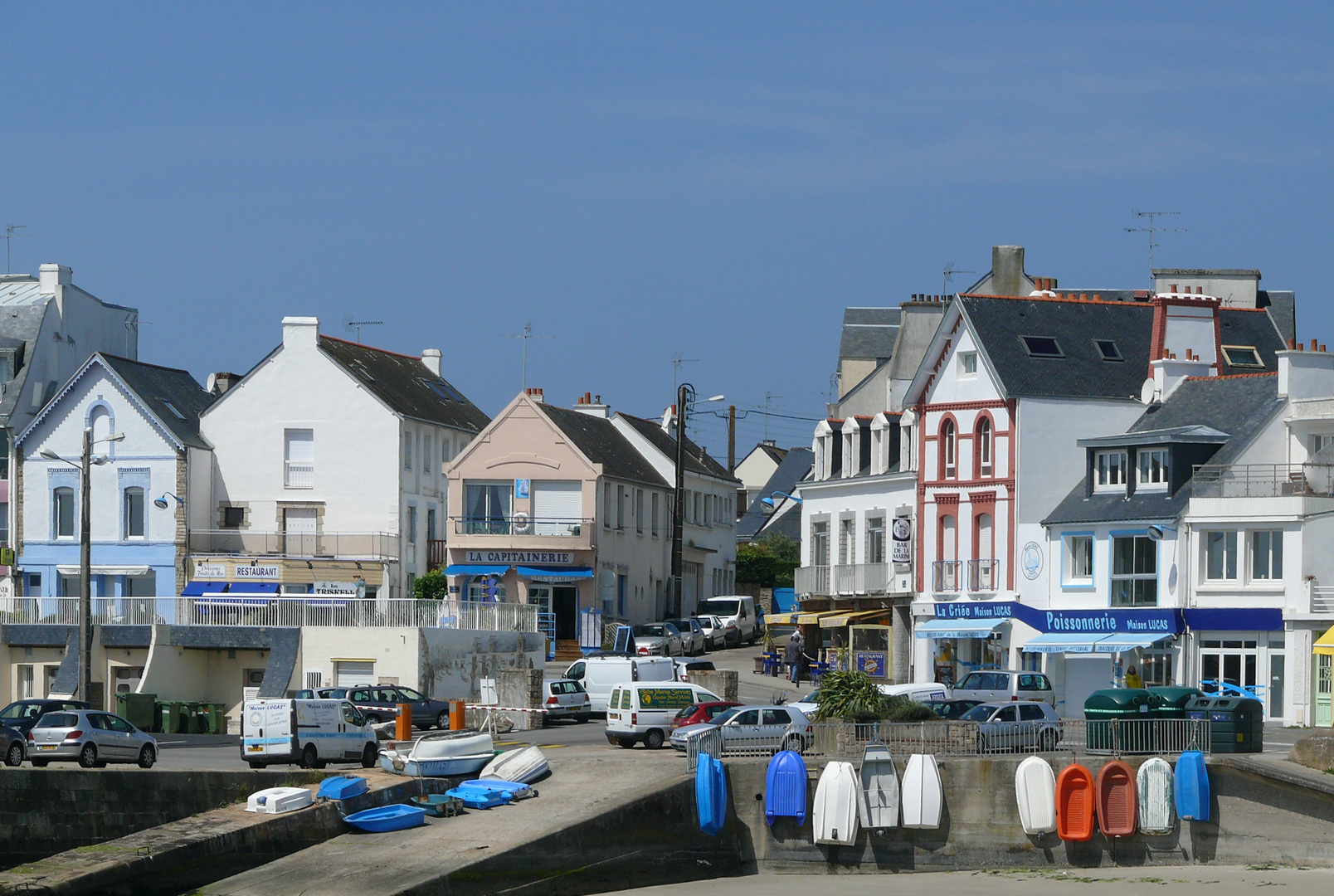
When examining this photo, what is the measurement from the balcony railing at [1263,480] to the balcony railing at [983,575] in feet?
21.9

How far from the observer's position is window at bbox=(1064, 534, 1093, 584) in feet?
169

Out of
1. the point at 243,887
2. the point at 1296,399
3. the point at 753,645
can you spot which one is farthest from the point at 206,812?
the point at 753,645

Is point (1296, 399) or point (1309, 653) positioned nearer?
point (1309, 653)

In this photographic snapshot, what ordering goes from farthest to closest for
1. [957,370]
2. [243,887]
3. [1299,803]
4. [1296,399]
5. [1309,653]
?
[957,370], [1296,399], [1309,653], [1299,803], [243,887]

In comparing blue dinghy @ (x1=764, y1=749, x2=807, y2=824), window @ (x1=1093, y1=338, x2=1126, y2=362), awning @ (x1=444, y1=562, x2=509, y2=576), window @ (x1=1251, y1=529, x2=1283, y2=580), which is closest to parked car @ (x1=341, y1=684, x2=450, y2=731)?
blue dinghy @ (x1=764, y1=749, x2=807, y2=824)

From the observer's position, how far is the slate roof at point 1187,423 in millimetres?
49406

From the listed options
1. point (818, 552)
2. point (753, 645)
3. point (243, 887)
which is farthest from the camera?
point (753, 645)

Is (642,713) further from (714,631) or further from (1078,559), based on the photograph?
(714,631)

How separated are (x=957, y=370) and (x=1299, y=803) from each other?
80.1 feet

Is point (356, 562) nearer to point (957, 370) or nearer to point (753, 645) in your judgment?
point (753, 645)

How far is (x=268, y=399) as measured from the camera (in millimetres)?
64312

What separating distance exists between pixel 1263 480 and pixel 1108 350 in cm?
845

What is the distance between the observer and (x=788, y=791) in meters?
33.5

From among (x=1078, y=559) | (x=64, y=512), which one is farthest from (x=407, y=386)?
(x=1078, y=559)
